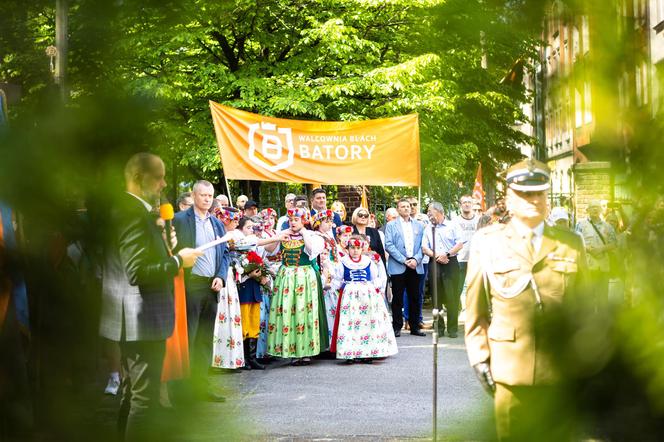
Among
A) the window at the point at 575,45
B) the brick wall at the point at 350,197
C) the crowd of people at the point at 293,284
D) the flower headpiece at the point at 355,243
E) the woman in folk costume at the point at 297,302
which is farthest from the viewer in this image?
the brick wall at the point at 350,197

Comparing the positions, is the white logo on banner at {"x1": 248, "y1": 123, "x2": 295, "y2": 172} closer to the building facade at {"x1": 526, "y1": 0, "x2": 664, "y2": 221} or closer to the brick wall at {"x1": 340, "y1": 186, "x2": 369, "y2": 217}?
the building facade at {"x1": 526, "y1": 0, "x2": 664, "y2": 221}

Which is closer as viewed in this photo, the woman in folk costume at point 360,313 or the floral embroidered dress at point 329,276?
the woman in folk costume at point 360,313

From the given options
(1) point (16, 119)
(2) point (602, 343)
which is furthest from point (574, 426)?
(1) point (16, 119)

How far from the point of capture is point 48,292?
99 cm

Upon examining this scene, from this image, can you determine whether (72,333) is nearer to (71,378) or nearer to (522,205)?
(71,378)

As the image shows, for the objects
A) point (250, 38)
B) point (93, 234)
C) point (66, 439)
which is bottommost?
point (66, 439)

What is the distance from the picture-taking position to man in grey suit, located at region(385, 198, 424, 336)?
12766 millimetres

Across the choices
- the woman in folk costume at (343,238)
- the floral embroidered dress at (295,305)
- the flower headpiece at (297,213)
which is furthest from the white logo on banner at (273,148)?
the floral embroidered dress at (295,305)

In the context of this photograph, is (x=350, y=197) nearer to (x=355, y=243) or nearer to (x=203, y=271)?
(x=355, y=243)

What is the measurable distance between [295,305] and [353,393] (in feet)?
7.45

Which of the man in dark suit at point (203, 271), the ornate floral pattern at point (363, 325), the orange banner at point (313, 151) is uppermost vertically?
the orange banner at point (313, 151)

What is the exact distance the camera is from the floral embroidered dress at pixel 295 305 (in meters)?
10.2

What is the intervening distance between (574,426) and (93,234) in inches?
21.8

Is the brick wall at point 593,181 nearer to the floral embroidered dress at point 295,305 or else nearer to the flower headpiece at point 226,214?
the flower headpiece at point 226,214
